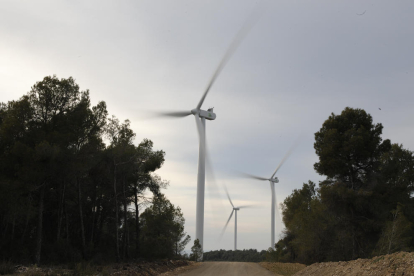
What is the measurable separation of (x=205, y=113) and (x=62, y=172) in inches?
1039

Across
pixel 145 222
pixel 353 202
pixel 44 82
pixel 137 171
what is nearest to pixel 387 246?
pixel 353 202

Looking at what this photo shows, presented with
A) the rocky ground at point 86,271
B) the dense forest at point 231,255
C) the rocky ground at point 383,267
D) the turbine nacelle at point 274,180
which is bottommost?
the dense forest at point 231,255

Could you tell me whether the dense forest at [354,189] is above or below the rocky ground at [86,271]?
above

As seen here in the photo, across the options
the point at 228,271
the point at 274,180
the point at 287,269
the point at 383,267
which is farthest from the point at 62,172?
the point at 274,180

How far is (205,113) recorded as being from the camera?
4988cm

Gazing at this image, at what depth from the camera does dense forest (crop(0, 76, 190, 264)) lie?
79.9 feet

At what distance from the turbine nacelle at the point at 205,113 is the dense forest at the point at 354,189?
18308 millimetres

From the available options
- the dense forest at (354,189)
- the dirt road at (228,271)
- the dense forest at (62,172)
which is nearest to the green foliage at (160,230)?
the dense forest at (62,172)

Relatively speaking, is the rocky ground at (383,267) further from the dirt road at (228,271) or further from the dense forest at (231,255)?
the dense forest at (231,255)

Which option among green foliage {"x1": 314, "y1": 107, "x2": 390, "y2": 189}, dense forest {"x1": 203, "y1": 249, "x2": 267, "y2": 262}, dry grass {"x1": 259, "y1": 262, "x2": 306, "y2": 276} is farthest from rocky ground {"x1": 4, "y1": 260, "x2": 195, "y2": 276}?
dense forest {"x1": 203, "y1": 249, "x2": 267, "y2": 262}

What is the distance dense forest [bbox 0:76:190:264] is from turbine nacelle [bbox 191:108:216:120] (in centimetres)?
1177

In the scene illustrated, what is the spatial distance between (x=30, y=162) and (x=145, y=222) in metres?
26.0

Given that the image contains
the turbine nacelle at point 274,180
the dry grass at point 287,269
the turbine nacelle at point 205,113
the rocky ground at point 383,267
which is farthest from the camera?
the turbine nacelle at point 274,180

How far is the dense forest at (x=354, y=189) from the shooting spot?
30.4 meters
